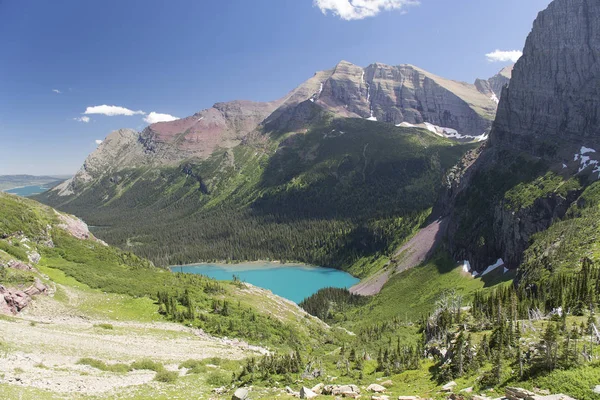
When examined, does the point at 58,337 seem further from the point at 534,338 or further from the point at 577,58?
the point at 577,58

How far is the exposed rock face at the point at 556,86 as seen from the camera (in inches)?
5349

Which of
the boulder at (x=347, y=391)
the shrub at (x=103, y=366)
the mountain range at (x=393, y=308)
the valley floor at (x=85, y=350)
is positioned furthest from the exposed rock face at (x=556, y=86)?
the shrub at (x=103, y=366)

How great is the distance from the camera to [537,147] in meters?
144

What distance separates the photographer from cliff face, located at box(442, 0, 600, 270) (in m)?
114

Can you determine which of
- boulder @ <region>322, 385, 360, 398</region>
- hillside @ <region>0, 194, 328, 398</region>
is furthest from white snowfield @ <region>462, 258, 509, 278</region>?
boulder @ <region>322, 385, 360, 398</region>

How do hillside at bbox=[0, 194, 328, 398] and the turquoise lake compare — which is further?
the turquoise lake

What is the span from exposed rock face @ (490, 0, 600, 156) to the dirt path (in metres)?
48.6

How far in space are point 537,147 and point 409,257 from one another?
65634 mm

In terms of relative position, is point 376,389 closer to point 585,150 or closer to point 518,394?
point 518,394

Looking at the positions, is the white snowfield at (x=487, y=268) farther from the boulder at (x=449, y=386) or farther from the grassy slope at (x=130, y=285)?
the boulder at (x=449, y=386)

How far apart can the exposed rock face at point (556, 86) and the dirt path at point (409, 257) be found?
1914 inches

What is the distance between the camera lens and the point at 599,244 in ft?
223

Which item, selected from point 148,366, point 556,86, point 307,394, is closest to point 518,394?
point 307,394

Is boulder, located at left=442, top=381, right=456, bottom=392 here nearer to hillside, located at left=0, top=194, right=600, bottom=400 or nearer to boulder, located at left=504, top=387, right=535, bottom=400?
hillside, located at left=0, top=194, right=600, bottom=400
